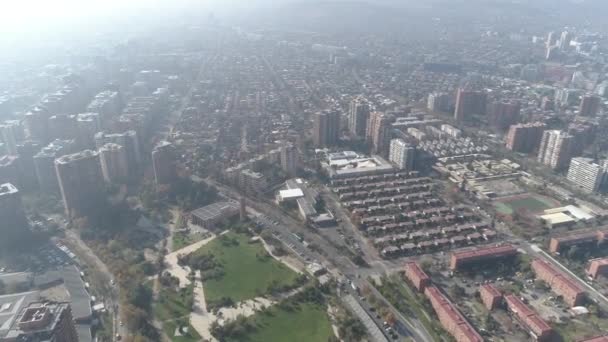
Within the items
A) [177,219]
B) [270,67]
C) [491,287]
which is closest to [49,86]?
[270,67]

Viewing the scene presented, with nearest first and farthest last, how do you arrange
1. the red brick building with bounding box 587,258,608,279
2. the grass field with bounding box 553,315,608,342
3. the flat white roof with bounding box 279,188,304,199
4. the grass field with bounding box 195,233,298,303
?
the grass field with bounding box 553,315,608,342
the grass field with bounding box 195,233,298,303
the red brick building with bounding box 587,258,608,279
the flat white roof with bounding box 279,188,304,199

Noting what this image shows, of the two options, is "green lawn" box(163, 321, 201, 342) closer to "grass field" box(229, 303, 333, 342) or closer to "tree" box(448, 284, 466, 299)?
"grass field" box(229, 303, 333, 342)

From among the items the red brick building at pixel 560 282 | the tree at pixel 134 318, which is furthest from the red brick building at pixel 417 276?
the tree at pixel 134 318

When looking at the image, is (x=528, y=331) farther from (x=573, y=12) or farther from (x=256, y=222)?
(x=573, y=12)

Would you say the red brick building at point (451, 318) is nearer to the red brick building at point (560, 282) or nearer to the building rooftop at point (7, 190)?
the red brick building at point (560, 282)

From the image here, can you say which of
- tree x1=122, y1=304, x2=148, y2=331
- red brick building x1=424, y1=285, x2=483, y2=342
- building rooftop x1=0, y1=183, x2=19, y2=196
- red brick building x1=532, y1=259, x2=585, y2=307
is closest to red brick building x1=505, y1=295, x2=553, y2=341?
red brick building x1=532, y1=259, x2=585, y2=307

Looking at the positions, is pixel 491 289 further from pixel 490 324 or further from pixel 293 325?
pixel 293 325

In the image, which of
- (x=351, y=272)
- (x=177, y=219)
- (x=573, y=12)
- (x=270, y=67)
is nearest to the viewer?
(x=351, y=272)
